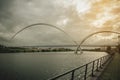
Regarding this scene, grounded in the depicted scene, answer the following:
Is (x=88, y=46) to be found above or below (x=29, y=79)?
above

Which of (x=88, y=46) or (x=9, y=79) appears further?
(x=88, y=46)

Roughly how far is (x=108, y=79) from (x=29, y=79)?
109 ft

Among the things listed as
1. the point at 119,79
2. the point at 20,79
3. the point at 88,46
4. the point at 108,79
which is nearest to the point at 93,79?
the point at 108,79

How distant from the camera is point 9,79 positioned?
43.0 meters

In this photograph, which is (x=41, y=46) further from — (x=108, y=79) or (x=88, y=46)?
(x=108, y=79)

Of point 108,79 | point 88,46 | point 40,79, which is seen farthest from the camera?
point 88,46

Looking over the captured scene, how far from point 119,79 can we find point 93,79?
8.82 feet

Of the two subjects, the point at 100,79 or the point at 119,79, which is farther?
the point at 119,79

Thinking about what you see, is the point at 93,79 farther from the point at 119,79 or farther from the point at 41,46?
the point at 41,46

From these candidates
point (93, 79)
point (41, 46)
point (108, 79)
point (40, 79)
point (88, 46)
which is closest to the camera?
point (93, 79)

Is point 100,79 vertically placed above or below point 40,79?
above

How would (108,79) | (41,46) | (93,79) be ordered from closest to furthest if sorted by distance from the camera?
(93,79), (108,79), (41,46)

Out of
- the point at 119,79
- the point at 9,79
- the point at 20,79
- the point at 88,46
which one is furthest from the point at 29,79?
the point at 88,46

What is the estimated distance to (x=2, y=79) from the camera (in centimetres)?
4297
